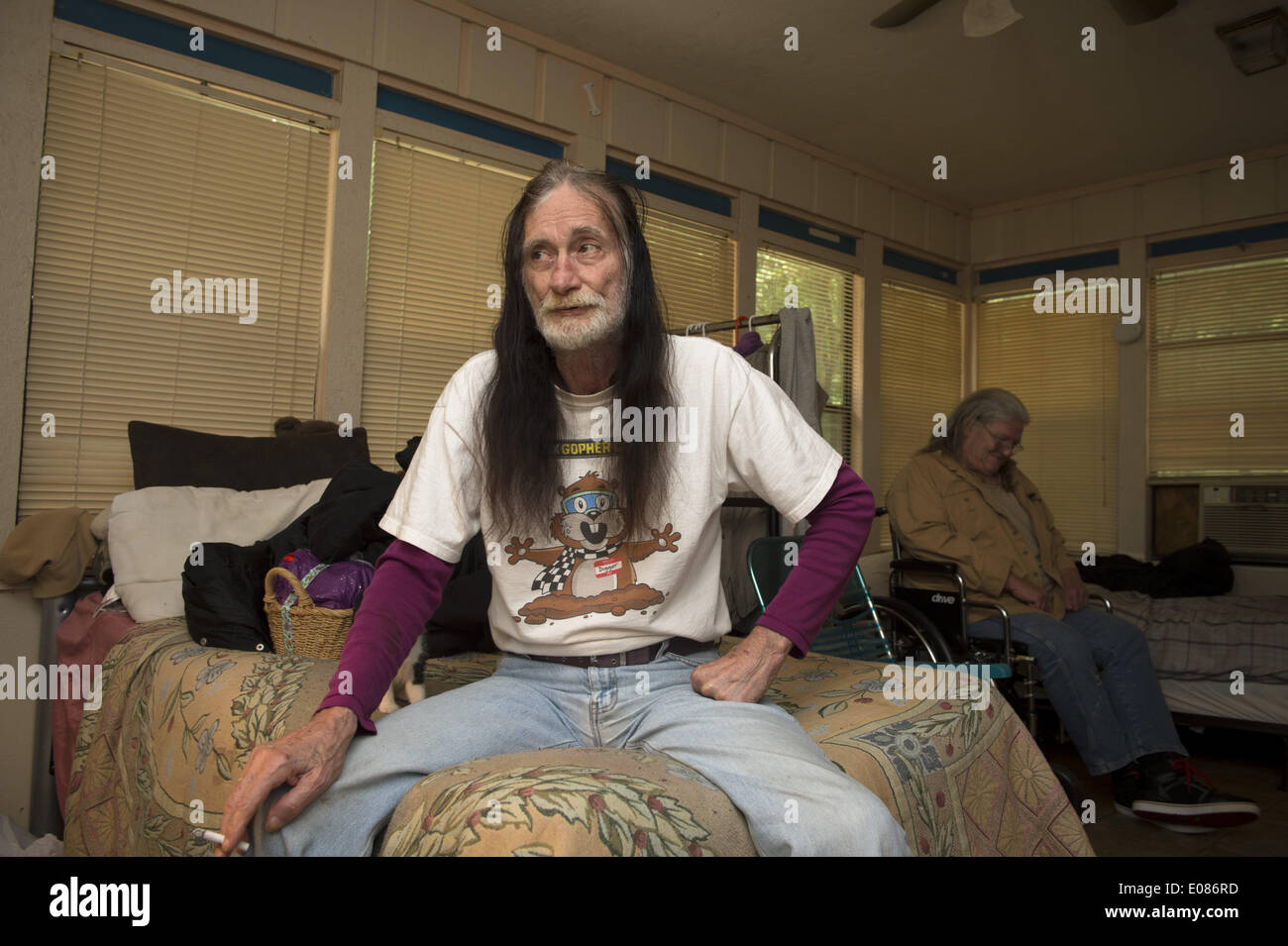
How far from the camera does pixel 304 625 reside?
7.25 ft

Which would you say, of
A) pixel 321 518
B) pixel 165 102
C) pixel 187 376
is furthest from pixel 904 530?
pixel 165 102

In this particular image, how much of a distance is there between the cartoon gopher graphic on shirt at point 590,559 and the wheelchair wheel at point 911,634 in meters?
1.86

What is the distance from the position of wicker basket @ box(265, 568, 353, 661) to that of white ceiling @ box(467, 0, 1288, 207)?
3145mm

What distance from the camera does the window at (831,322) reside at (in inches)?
232

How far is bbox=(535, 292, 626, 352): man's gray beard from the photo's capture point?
1.54 meters

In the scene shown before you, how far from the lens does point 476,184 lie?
14.3ft

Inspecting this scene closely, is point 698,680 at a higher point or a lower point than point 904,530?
lower

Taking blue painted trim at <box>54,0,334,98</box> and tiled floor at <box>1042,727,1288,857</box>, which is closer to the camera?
tiled floor at <box>1042,727,1288,857</box>

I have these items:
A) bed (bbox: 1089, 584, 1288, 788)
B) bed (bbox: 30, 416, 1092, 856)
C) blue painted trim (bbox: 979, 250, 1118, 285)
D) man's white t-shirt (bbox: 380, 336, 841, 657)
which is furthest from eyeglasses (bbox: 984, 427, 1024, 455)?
blue painted trim (bbox: 979, 250, 1118, 285)

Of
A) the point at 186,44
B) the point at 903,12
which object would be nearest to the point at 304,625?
the point at 186,44

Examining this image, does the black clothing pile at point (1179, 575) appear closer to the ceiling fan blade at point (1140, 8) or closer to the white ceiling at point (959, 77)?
the white ceiling at point (959, 77)

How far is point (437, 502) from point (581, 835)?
2.24 ft

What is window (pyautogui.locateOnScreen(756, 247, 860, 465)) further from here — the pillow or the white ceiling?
the pillow

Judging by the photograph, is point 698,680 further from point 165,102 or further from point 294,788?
point 165,102
